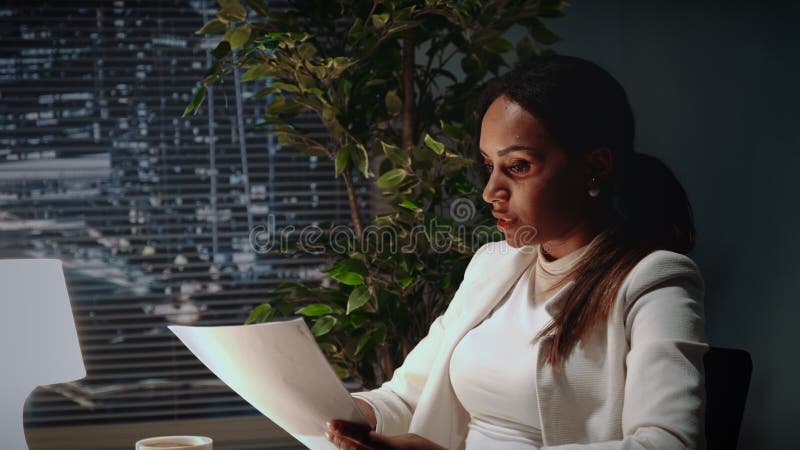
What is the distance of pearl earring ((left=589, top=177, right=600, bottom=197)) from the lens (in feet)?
4.50

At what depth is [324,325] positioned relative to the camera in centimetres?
204

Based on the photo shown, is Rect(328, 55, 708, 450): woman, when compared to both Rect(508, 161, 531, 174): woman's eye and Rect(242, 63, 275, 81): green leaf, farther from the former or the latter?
Rect(242, 63, 275, 81): green leaf

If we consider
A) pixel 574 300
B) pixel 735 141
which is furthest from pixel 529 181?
pixel 735 141

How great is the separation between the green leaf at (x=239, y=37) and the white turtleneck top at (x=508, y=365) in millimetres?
861

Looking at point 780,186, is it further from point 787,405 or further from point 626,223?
point 626,223

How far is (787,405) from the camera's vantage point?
7.34 ft

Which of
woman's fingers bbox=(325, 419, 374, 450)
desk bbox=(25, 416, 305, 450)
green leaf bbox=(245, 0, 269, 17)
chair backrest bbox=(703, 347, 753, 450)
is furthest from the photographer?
desk bbox=(25, 416, 305, 450)

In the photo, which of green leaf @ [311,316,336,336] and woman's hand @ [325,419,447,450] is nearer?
woman's hand @ [325,419,447,450]

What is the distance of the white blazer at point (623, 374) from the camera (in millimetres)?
1135

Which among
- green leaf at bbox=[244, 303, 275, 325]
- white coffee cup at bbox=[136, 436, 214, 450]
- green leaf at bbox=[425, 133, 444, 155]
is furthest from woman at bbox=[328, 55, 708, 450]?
green leaf at bbox=[244, 303, 275, 325]

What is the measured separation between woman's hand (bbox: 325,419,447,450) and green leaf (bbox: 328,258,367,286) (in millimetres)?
648

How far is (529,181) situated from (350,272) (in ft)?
2.37

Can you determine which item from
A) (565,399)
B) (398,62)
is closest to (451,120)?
(398,62)

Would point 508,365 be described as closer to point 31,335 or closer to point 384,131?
point 31,335
